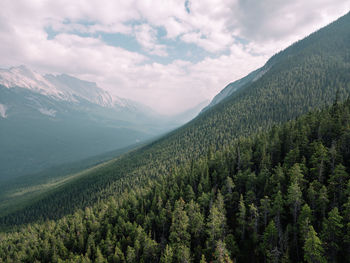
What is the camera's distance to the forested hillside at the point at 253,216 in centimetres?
4125

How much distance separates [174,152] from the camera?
610 feet

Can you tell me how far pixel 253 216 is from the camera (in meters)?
53.6

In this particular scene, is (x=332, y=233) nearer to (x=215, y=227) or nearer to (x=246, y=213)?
(x=246, y=213)

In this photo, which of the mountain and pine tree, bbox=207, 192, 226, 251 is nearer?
the mountain

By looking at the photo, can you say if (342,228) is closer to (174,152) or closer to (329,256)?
(329,256)

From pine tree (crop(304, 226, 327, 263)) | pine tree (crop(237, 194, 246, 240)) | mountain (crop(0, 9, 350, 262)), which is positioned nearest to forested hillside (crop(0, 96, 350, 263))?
pine tree (crop(237, 194, 246, 240))

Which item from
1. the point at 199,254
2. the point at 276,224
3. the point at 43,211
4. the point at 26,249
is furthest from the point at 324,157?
the point at 43,211

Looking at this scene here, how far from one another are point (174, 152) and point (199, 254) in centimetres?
13552

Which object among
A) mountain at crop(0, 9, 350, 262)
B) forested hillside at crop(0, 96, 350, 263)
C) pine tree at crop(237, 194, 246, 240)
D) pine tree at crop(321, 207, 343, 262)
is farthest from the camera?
pine tree at crop(237, 194, 246, 240)

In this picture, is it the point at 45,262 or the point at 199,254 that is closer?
the point at 199,254

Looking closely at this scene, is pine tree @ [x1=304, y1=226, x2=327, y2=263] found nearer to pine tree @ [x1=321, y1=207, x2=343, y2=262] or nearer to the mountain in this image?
the mountain

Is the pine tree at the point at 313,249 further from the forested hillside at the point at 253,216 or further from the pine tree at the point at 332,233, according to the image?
the pine tree at the point at 332,233

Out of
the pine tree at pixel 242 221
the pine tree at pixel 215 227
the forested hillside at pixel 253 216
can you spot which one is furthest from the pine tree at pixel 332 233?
the pine tree at pixel 215 227

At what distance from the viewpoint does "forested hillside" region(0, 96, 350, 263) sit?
4125 cm
